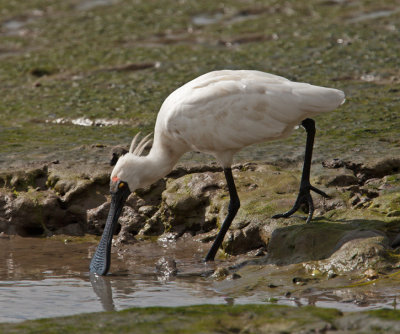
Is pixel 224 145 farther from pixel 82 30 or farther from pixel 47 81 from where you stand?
pixel 82 30

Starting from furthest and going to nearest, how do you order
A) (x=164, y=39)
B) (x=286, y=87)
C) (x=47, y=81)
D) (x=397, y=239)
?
1. (x=164, y=39)
2. (x=47, y=81)
3. (x=286, y=87)
4. (x=397, y=239)

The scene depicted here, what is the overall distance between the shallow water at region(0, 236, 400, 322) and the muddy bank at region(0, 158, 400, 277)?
0.25m

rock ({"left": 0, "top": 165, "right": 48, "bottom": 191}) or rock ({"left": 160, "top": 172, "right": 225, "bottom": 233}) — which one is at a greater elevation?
rock ({"left": 0, "top": 165, "right": 48, "bottom": 191})

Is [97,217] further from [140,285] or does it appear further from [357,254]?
[357,254]

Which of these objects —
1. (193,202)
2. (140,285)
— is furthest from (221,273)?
(193,202)

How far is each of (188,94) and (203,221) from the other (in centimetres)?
146

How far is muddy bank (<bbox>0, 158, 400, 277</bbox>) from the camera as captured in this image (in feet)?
20.9

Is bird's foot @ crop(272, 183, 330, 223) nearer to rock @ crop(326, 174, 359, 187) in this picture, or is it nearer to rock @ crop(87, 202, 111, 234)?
rock @ crop(326, 174, 359, 187)

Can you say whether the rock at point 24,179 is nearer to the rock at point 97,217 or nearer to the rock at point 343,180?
the rock at point 97,217

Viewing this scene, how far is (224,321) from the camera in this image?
14.2ft

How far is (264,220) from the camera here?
7.04 m

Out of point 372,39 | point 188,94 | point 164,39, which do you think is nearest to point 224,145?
point 188,94

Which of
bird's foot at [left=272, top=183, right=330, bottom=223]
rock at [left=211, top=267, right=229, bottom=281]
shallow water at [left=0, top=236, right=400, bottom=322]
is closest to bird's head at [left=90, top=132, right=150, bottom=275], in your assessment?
shallow water at [left=0, top=236, right=400, bottom=322]

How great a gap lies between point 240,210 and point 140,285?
55.7 inches
